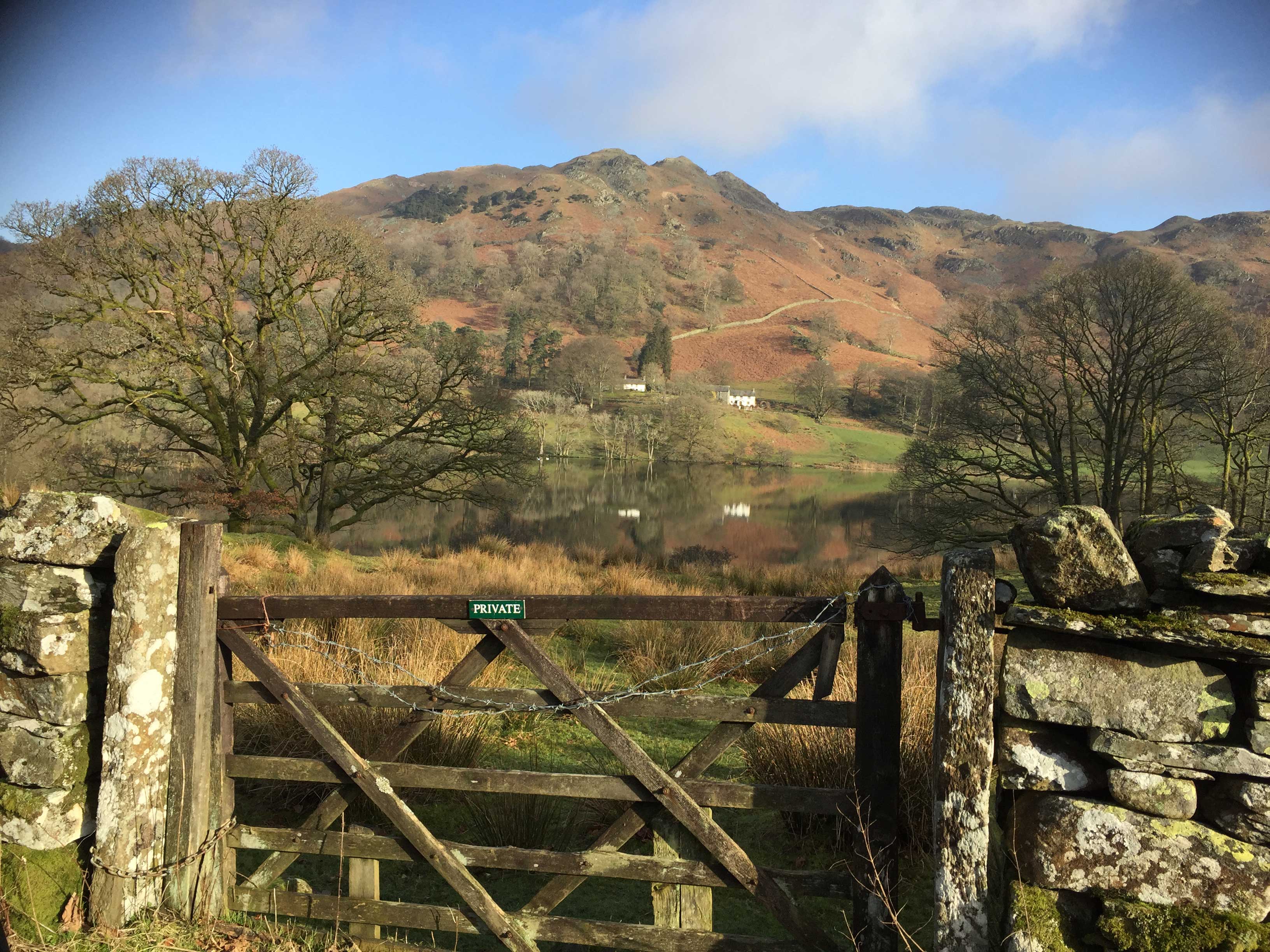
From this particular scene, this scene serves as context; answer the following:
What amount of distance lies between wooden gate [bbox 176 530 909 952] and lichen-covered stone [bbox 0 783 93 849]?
1.72 feet

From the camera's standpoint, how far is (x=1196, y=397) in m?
16.9

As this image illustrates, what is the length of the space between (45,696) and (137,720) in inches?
15.7

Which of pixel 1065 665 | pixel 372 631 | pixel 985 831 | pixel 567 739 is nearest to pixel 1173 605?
pixel 1065 665

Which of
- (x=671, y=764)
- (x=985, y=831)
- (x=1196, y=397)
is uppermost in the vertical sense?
(x=1196, y=397)

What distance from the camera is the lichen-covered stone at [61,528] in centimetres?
343

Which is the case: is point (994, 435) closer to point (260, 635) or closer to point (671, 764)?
point (671, 764)

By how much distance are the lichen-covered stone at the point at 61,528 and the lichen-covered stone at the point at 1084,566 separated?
365 cm

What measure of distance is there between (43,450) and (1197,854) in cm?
1937

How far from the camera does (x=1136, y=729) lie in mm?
2688

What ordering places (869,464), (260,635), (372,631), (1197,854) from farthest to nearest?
(869,464) < (372,631) < (260,635) < (1197,854)

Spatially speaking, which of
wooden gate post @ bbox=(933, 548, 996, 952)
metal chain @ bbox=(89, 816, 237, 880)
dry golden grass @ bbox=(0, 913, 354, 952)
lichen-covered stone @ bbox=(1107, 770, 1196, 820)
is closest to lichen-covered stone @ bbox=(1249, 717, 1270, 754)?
lichen-covered stone @ bbox=(1107, 770, 1196, 820)

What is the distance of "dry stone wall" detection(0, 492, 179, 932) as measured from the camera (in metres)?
3.42

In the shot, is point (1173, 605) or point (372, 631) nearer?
point (1173, 605)

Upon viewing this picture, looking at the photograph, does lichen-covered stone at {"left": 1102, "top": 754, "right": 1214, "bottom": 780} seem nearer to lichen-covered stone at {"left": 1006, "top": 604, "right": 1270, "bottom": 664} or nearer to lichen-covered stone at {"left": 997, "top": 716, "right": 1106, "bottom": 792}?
lichen-covered stone at {"left": 997, "top": 716, "right": 1106, "bottom": 792}
